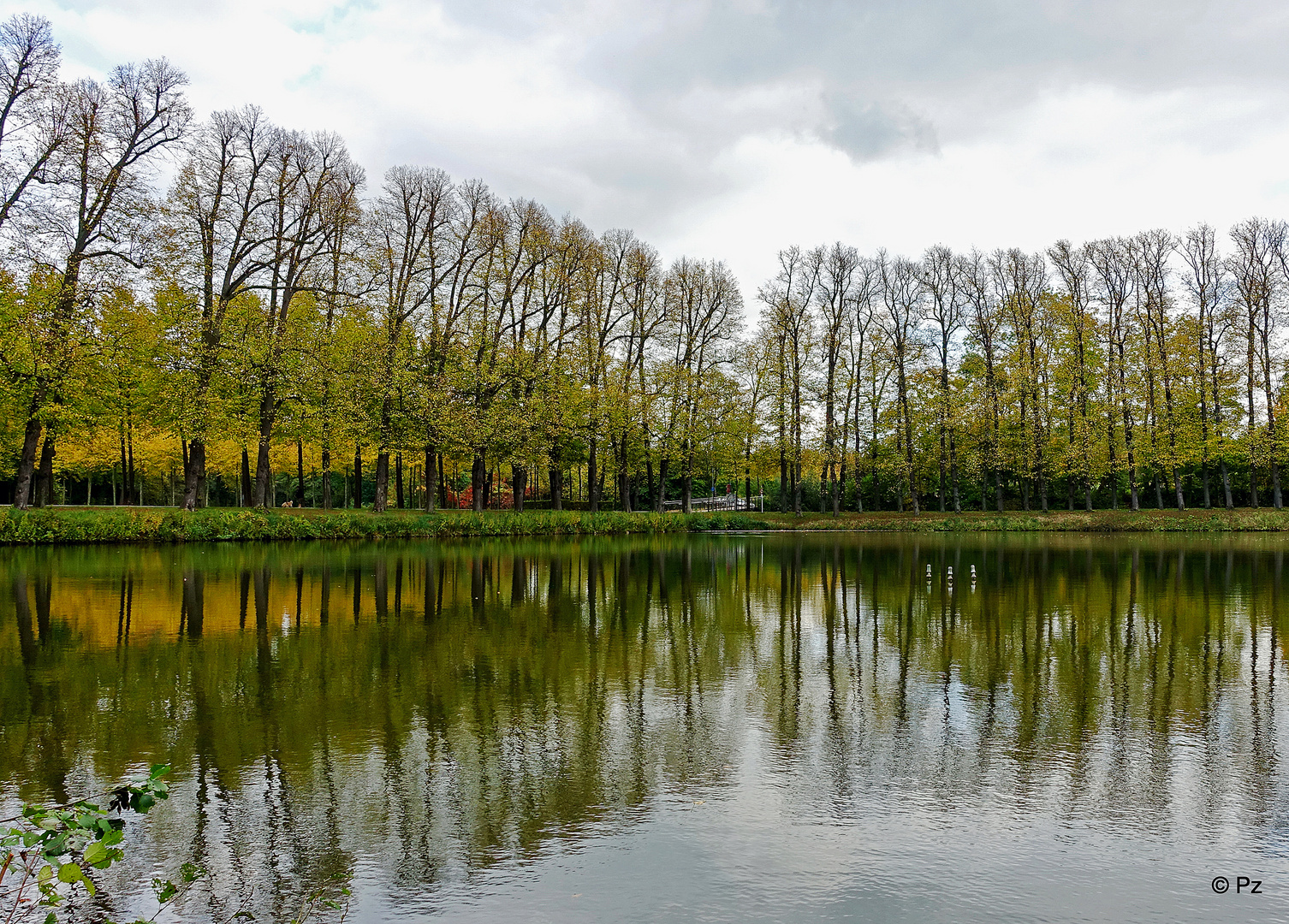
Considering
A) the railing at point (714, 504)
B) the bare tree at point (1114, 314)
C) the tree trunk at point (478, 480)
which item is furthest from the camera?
the railing at point (714, 504)

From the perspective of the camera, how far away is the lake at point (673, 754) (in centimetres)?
414

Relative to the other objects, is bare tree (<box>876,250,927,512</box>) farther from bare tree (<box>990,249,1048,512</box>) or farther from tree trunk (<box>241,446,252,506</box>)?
tree trunk (<box>241,446,252,506</box>)

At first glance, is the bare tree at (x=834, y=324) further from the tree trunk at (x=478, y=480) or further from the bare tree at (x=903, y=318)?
the tree trunk at (x=478, y=480)

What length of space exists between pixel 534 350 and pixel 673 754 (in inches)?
1580

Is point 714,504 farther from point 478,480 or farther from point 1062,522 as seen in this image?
point 478,480

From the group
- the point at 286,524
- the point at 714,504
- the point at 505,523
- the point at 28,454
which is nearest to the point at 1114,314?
the point at 714,504

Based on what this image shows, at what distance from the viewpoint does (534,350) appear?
44.8m

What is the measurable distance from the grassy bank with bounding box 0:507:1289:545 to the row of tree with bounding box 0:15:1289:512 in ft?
7.19

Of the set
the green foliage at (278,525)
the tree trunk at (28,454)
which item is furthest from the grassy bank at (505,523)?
the tree trunk at (28,454)

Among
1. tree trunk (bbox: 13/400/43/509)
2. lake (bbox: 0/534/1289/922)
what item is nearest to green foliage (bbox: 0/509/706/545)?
tree trunk (bbox: 13/400/43/509)

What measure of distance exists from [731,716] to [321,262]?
126 feet

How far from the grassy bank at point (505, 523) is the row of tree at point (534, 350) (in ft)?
7.19

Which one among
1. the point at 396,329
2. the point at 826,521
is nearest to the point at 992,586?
the point at 396,329

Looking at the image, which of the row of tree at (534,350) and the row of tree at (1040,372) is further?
the row of tree at (1040,372)
